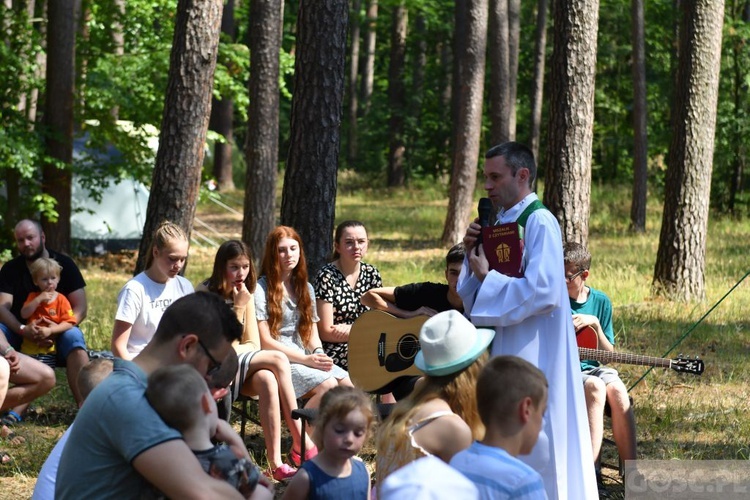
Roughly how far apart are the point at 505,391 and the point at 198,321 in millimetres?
997

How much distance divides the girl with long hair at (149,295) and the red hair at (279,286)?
58 centimetres

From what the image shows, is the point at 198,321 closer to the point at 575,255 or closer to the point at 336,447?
the point at 336,447

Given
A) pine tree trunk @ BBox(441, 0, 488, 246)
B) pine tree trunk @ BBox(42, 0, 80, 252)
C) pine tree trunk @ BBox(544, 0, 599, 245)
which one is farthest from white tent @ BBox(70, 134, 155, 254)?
pine tree trunk @ BBox(544, 0, 599, 245)

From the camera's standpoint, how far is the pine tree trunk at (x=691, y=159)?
12.8 m

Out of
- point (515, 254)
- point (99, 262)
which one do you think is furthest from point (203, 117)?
point (99, 262)

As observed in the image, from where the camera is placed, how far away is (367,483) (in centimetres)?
426

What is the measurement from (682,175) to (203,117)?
6.17 meters

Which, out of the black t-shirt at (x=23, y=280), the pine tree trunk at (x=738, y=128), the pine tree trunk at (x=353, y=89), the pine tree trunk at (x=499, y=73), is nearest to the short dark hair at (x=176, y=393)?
the black t-shirt at (x=23, y=280)

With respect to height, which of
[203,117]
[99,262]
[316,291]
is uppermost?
[203,117]

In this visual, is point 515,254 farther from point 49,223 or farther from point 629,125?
point 629,125

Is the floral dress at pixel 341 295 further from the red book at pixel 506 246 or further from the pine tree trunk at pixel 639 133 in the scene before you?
the pine tree trunk at pixel 639 133

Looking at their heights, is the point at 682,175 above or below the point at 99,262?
above

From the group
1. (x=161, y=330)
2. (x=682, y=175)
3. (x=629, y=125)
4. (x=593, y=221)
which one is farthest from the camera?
(x=629, y=125)

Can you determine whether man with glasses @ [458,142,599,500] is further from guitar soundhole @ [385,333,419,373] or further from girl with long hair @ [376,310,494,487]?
guitar soundhole @ [385,333,419,373]
